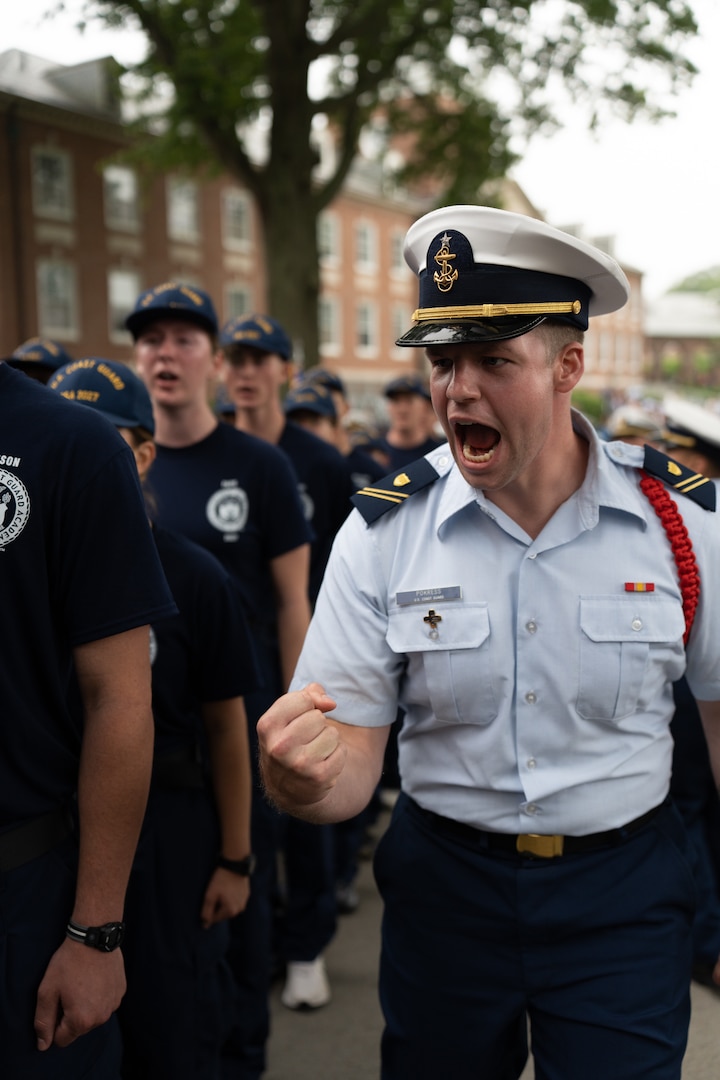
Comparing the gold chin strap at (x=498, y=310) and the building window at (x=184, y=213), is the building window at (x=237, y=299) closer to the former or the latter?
the building window at (x=184, y=213)

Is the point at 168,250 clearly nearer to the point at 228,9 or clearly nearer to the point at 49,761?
the point at 228,9

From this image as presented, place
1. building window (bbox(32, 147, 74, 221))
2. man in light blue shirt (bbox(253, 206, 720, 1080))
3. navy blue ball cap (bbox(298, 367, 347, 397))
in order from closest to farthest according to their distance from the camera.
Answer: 1. man in light blue shirt (bbox(253, 206, 720, 1080))
2. navy blue ball cap (bbox(298, 367, 347, 397))
3. building window (bbox(32, 147, 74, 221))

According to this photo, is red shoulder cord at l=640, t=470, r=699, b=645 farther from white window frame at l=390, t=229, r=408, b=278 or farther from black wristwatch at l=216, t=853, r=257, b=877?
white window frame at l=390, t=229, r=408, b=278

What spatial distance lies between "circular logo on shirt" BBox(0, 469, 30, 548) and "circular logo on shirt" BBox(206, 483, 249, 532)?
70.8 inches

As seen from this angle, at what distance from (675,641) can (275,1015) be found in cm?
270

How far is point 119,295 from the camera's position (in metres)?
29.5

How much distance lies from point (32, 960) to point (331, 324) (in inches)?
1504

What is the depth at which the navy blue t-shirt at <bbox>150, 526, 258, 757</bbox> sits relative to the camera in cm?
256

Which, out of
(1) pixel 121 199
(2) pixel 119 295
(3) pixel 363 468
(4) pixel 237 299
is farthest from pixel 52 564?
(4) pixel 237 299

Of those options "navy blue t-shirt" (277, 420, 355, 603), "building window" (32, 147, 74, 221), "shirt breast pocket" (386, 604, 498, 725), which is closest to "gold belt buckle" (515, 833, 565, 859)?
"shirt breast pocket" (386, 604, 498, 725)

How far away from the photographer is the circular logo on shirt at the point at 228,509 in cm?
356

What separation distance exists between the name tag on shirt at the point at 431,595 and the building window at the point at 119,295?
2831 cm

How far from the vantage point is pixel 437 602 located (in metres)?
2.07

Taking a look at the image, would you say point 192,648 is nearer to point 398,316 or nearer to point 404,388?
point 404,388
